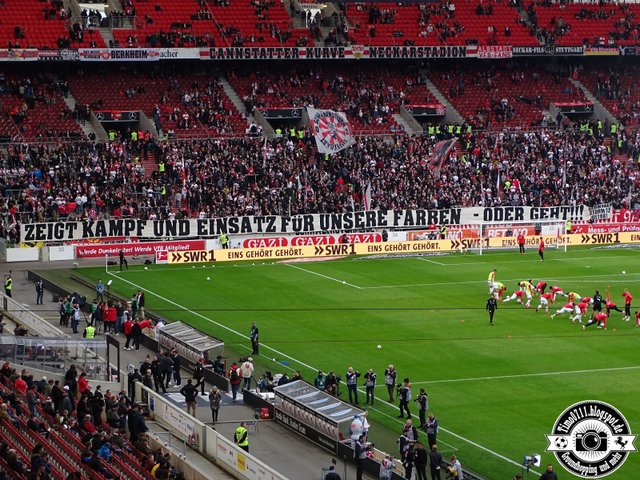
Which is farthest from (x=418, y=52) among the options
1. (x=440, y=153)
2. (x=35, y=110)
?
(x=35, y=110)

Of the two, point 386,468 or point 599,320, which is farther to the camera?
point 599,320

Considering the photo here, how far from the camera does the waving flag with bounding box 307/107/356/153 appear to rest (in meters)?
71.9

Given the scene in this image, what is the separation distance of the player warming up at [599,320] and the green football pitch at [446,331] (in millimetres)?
328

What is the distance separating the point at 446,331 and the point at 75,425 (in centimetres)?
2093

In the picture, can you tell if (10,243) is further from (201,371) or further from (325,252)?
(201,371)

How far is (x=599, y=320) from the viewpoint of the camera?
48.3 meters

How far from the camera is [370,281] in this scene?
195 ft

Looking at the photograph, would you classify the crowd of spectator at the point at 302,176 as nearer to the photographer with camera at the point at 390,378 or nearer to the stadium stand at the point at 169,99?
the stadium stand at the point at 169,99

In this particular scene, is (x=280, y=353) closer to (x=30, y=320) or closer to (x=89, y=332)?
(x=89, y=332)

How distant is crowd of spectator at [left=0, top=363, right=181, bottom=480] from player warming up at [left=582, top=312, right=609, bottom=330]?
20618mm

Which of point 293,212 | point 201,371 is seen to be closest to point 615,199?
point 293,212

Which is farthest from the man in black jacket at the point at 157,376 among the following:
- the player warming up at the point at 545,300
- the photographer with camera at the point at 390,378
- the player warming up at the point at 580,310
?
the player warming up at the point at 545,300

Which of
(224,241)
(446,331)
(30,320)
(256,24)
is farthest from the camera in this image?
(256,24)

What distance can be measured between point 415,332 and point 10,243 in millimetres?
24481
